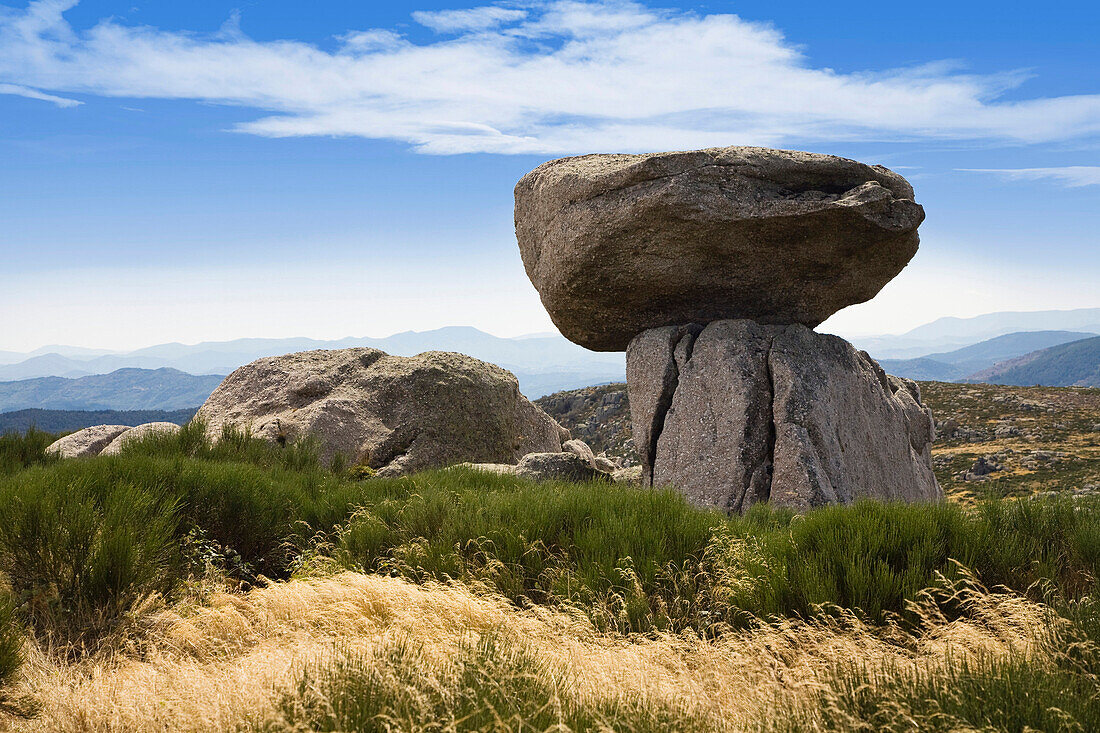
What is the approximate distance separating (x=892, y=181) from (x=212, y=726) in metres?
12.2

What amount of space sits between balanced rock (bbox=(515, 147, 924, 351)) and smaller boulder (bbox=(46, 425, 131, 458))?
33.3ft

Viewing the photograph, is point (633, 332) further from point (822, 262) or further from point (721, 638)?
point (721, 638)

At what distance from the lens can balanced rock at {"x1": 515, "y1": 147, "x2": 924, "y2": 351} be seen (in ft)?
37.2

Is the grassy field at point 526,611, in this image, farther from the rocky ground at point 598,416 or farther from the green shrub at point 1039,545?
the rocky ground at point 598,416

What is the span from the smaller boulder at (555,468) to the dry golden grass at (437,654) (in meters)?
5.84

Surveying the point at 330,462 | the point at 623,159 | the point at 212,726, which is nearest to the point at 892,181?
the point at 623,159

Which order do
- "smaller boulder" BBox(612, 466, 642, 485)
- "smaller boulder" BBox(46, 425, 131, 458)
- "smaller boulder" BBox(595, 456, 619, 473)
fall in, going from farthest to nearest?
1. "smaller boulder" BBox(46, 425, 131, 458)
2. "smaller boulder" BBox(595, 456, 619, 473)
3. "smaller boulder" BBox(612, 466, 642, 485)

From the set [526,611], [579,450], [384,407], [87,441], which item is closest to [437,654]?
[526,611]

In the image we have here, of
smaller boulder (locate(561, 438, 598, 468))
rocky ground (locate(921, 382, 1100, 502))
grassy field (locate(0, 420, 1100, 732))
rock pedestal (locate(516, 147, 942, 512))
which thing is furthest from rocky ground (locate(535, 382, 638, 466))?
grassy field (locate(0, 420, 1100, 732))

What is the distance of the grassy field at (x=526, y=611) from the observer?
395 cm

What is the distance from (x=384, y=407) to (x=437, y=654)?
11037mm

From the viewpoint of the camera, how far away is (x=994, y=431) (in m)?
44.9

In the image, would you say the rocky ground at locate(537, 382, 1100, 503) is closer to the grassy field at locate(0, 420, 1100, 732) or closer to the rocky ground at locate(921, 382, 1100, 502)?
the rocky ground at locate(921, 382, 1100, 502)

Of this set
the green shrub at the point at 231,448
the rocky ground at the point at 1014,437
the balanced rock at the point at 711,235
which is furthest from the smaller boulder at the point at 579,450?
the rocky ground at the point at 1014,437
